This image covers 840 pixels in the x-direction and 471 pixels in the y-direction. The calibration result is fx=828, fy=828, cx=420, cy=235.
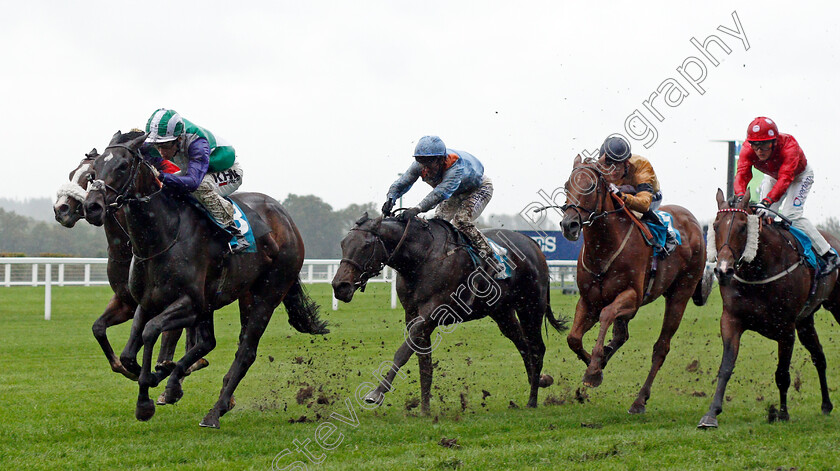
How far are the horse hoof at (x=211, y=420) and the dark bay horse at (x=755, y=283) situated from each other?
10.9 feet

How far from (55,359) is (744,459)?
23.5 ft

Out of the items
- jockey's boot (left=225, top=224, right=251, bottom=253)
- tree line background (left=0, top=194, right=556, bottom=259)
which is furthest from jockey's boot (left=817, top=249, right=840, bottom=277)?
tree line background (left=0, top=194, right=556, bottom=259)

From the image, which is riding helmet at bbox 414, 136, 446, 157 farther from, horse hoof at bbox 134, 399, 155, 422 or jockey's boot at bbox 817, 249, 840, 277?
jockey's boot at bbox 817, 249, 840, 277

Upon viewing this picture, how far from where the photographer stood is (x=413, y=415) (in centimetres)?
633

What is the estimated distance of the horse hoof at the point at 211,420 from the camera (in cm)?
571

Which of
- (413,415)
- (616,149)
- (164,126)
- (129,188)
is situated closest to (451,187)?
(616,149)

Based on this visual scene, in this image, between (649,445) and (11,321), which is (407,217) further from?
(11,321)

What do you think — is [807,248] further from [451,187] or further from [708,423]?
[451,187]

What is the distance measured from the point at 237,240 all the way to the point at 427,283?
1462 millimetres

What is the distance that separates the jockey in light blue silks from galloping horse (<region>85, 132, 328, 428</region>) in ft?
3.91

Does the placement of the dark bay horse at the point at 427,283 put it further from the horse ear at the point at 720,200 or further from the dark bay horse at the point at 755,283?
the horse ear at the point at 720,200

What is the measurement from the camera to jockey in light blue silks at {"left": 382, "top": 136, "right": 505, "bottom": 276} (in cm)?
650

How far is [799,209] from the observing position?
253 inches

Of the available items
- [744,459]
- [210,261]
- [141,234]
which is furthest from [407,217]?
[744,459]
